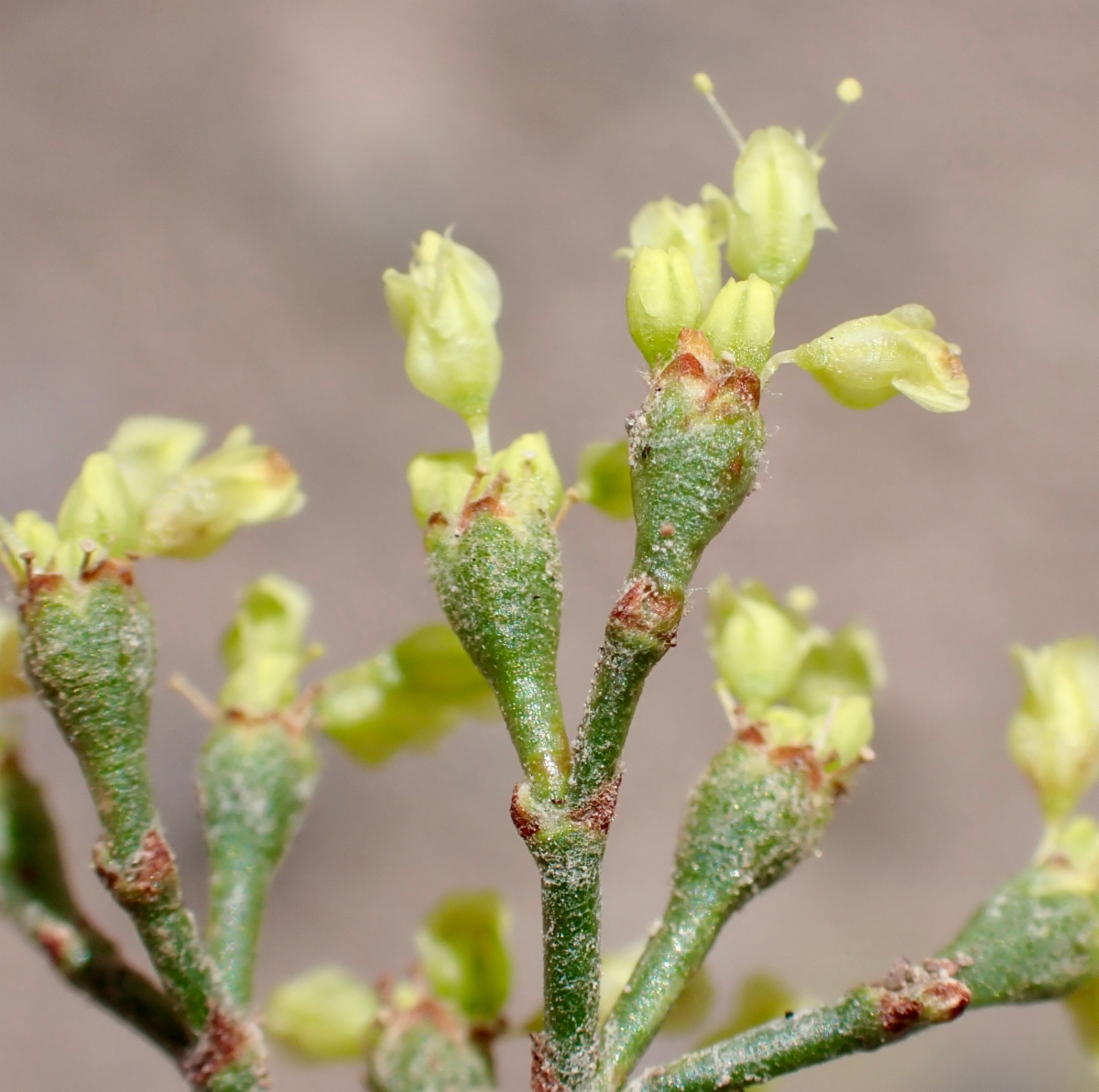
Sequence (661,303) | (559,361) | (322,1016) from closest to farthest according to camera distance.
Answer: (661,303) → (322,1016) → (559,361)

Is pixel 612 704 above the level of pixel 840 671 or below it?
below

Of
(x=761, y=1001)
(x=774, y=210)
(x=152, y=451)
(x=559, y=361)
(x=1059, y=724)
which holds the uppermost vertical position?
(x=559, y=361)

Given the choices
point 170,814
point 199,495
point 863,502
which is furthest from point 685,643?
point 199,495

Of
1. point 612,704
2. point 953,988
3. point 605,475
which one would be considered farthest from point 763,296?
point 953,988

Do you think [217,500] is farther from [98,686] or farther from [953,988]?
[953,988]

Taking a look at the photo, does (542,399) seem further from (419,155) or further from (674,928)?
(674,928)

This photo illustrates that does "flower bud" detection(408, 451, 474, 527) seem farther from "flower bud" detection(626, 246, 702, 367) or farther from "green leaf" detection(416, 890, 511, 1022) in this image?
"green leaf" detection(416, 890, 511, 1022)

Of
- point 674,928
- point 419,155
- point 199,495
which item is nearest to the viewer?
point 674,928
